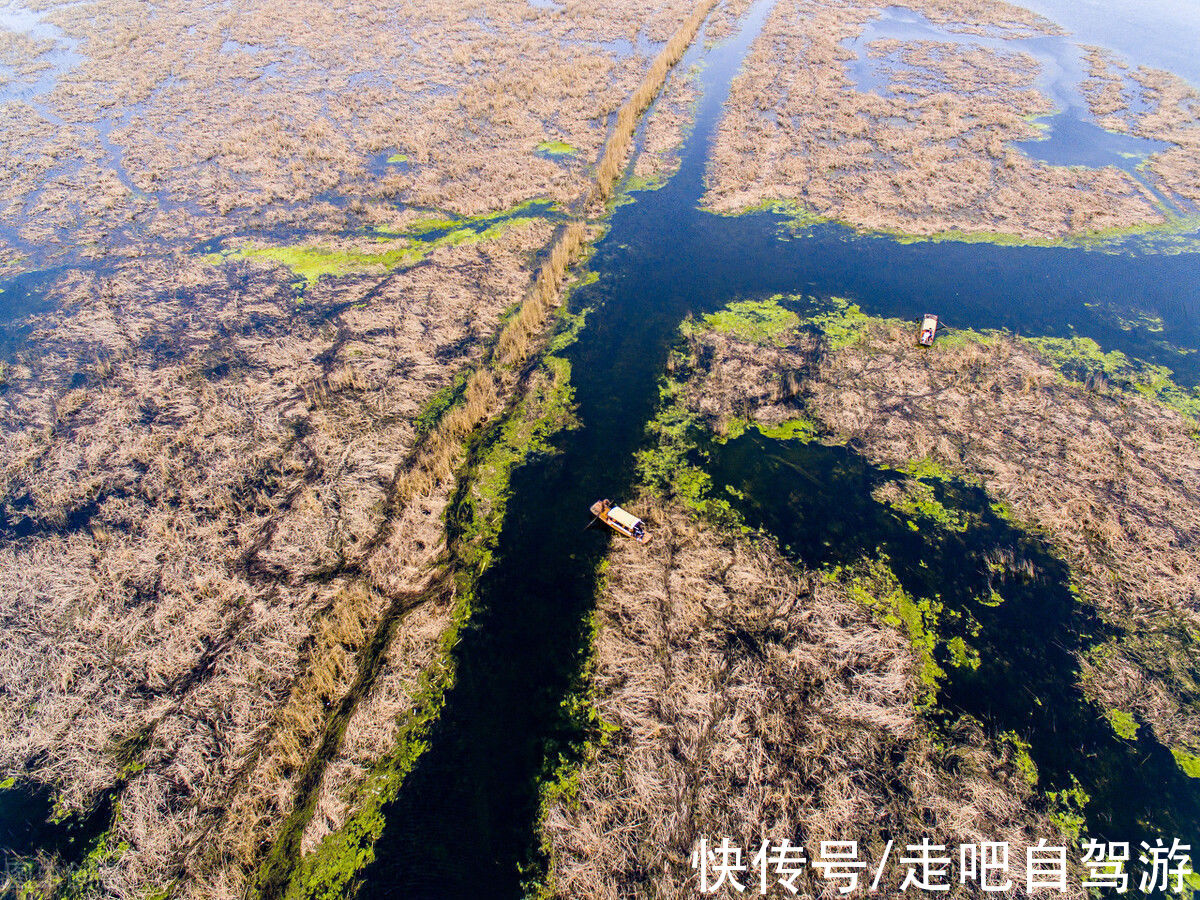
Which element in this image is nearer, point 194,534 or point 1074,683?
point 1074,683

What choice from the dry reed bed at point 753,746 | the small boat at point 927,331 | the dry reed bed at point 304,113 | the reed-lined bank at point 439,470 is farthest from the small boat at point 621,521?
the dry reed bed at point 304,113

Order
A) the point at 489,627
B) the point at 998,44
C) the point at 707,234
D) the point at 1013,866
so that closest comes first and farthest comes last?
the point at 1013,866, the point at 489,627, the point at 707,234, the point at 998,44

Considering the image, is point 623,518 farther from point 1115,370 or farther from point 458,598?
point 1115,370

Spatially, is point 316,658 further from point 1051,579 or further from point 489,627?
point 1051,579

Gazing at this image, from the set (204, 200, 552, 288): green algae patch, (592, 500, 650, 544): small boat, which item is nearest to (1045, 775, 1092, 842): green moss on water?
(592, 500, 650, 544): small boat

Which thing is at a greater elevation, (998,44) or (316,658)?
(998,44)

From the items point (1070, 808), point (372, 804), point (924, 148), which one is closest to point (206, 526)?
point (372, 804)

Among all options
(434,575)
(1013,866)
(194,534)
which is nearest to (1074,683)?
(1013,866)
